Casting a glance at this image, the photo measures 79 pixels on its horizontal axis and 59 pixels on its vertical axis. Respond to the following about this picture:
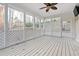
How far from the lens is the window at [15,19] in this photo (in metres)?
7.45

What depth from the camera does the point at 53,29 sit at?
47.4 feet

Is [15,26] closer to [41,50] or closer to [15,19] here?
[15,19]

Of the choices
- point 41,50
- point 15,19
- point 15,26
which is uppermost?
point 15,19

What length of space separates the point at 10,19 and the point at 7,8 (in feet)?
2.76

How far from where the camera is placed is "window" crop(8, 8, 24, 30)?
24.4 ft

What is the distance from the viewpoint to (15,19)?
8305mm

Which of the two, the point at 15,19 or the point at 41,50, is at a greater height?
the point at 15,19

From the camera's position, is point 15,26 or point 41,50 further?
point 15,26

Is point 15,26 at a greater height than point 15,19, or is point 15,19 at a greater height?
point 15,19

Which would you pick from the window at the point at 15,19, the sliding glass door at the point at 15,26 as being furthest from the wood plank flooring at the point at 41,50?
the window at the point at 15,19

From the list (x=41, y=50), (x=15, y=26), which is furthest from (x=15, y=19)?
(x=41, y=50)

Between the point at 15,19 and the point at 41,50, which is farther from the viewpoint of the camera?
the point at 15,19

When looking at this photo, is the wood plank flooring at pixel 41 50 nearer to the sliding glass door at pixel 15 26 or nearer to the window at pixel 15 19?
the sliding glass door at pixel 15 26

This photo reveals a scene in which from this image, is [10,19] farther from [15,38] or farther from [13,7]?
[15,38]
